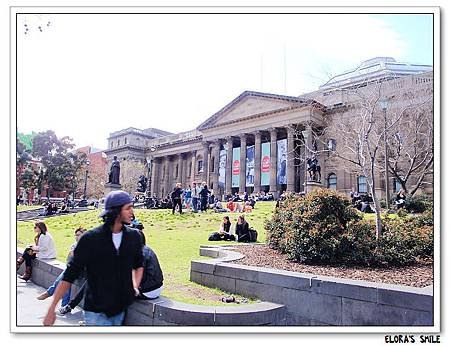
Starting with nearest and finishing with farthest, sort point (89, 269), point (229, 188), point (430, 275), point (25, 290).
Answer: point (89, 269)
point (430, 275)
point (25, 290)
point (229, 188)

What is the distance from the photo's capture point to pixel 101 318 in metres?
3.55

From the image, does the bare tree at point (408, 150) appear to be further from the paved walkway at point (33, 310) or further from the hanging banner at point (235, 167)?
the hanging banner at point (235, 167)

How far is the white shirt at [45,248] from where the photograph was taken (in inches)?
256

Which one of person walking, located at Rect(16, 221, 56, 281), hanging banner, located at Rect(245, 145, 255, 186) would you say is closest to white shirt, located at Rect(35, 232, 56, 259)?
person walking, located at Rect(16, 221, 56, 281)

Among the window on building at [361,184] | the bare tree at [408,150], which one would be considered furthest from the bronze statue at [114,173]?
the window on building at [361,184]

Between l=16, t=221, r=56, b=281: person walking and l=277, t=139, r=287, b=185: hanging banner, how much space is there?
22.7 metres

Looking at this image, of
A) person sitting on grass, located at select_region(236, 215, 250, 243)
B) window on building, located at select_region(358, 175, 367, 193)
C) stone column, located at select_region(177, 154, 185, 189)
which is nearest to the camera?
person sitting on grass, located at select_region(236, 215, 250, 243)

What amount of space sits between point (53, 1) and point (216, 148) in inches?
1251

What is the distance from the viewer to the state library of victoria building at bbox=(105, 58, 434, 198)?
36.0 feet

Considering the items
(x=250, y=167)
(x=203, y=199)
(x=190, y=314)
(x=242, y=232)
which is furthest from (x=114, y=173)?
(x=250, y=167)

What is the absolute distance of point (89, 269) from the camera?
3.46 m

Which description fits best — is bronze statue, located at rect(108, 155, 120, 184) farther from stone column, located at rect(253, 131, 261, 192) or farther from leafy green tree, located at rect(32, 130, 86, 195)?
stone column, located at rect(253, 131, 261, 192)
